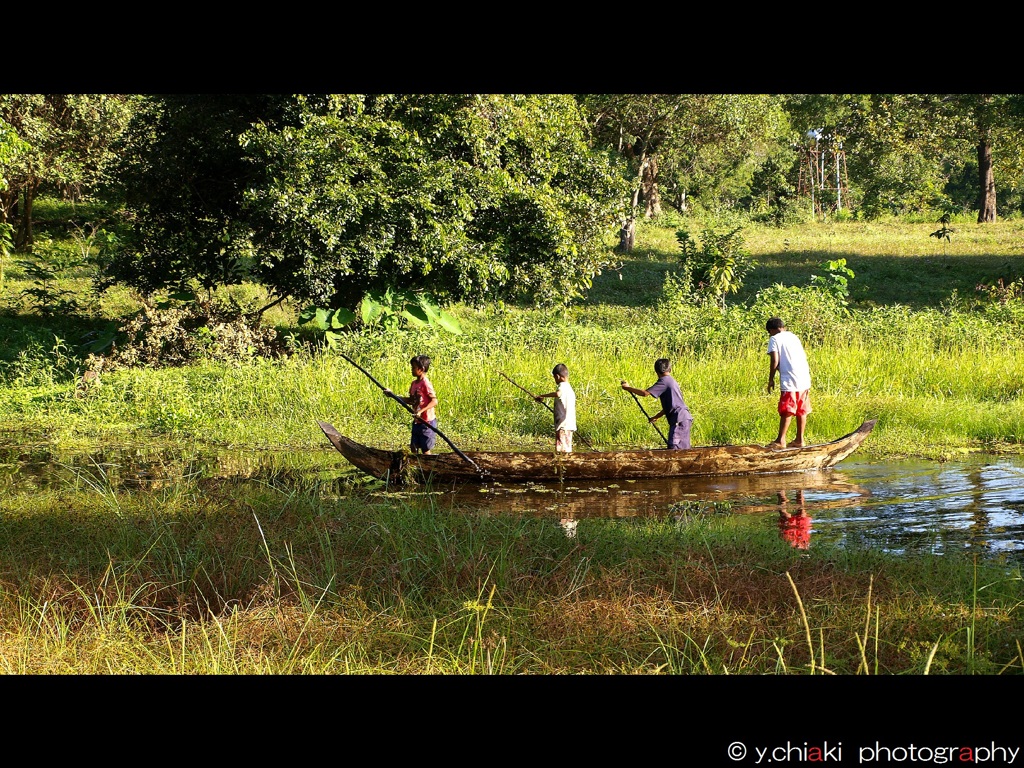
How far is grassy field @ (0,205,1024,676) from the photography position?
4660mm

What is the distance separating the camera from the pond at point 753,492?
26.0 feet

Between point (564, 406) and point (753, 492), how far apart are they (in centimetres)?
230

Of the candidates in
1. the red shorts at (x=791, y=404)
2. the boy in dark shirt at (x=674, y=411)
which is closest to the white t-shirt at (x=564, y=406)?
the boy in dark shirt at (x=674, y=411)

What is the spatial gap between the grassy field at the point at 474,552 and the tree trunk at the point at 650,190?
22345mm

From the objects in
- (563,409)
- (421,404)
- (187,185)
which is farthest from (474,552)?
(187,185)

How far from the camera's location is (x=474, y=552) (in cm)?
618

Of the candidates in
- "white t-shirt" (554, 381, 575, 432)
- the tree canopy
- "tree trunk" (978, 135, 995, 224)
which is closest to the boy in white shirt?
"white t-shirt" (554, 381, 575, 432)

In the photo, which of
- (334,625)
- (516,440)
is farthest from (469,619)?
(516,440)

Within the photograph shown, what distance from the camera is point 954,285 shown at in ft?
86.5

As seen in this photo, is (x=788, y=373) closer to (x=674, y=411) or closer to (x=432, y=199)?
(x=674, y=411)

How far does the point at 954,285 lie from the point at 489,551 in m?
24.0

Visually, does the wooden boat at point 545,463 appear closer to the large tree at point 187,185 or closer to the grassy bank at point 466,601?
the grassy bank at point 466,601

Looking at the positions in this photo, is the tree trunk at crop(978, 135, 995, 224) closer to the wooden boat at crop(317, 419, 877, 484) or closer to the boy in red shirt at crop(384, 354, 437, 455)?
the wooden boat at crop(317, 419, 877, 484)

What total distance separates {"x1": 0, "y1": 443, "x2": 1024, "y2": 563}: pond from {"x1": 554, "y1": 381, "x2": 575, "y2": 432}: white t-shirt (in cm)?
101
